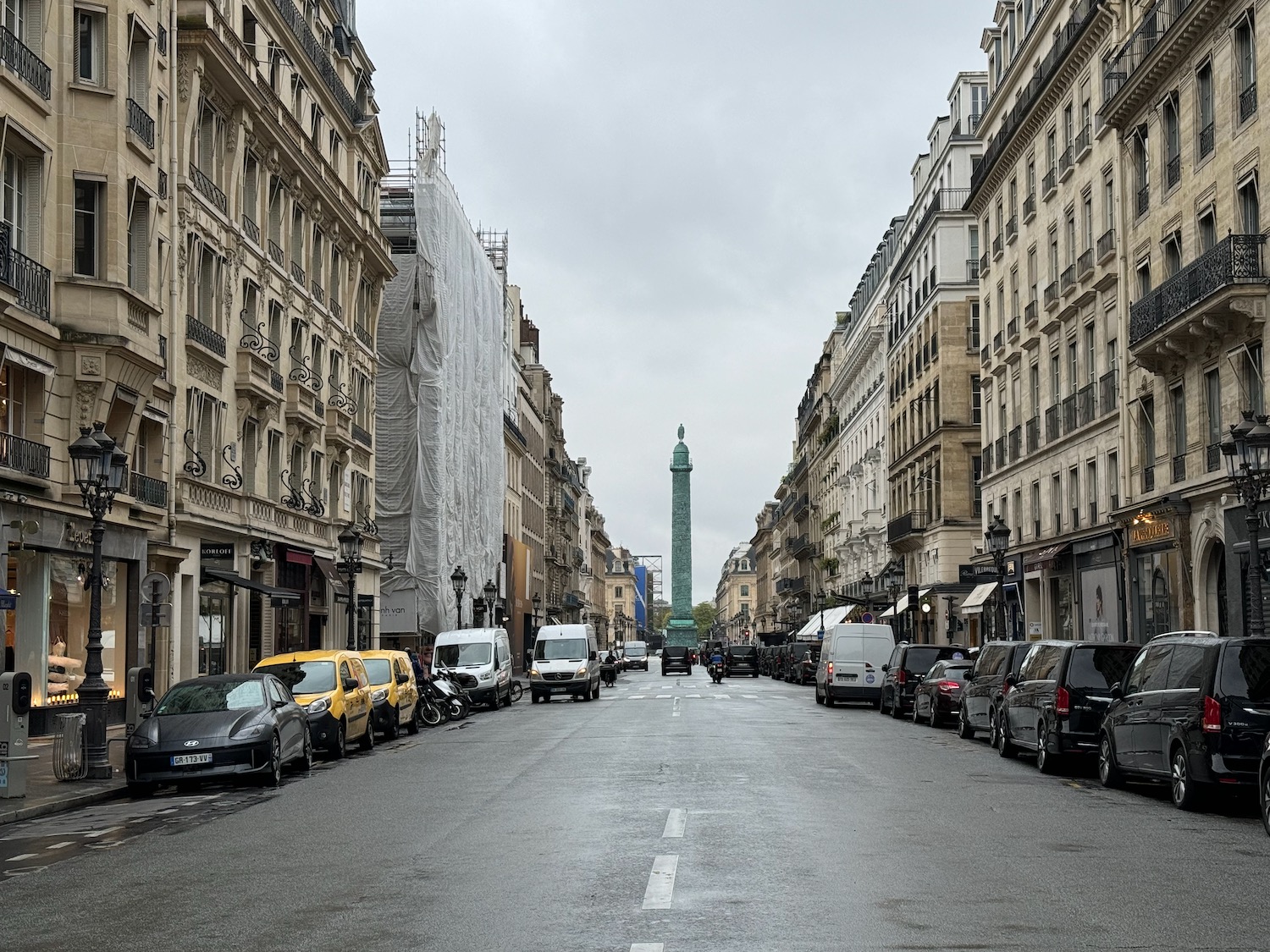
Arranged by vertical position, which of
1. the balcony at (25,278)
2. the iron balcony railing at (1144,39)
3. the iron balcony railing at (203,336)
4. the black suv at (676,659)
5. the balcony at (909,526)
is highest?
the iron balcony railing at (1144,39)

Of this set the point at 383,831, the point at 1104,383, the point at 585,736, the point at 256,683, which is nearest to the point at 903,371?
the point at 1104,383

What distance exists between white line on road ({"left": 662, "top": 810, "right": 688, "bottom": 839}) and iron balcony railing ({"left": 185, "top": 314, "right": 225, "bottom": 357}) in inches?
909

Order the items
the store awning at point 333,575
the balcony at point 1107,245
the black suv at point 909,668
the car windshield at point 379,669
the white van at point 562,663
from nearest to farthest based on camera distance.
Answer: the car windshield at point 379,669 → the black suv at point 909,668 → the balcony at point 1107,245 → the store awning at point 333,575 → the white van at point 562,663

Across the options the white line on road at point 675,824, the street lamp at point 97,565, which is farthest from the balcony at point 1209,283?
the street lamp at point 97,565

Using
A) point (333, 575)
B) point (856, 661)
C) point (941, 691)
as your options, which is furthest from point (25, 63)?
point (856, 661)

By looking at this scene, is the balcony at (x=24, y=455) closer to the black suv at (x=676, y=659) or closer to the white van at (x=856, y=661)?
the white van at (x=856, y=661)

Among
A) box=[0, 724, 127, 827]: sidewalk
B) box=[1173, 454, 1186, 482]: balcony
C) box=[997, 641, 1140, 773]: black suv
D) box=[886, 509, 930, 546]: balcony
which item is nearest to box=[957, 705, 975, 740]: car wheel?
box=[997, 641, 1140, 773]: black suv

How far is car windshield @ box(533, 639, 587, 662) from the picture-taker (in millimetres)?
50156

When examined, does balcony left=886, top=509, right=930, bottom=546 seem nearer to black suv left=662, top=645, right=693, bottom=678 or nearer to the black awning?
black suv left=662, top=645, right=693, bottom=678

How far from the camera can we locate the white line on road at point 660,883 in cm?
995

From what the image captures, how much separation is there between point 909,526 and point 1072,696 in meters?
50.7

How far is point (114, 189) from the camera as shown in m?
29.0

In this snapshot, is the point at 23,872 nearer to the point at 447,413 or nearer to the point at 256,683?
the point at 256,683

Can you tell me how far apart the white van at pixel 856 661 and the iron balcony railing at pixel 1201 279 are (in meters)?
11.3
